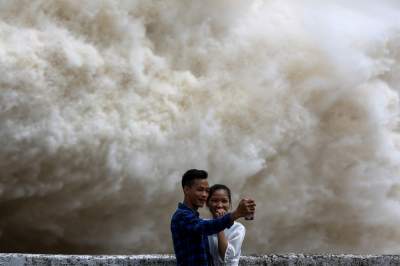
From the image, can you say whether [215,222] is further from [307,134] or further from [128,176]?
[307,134]

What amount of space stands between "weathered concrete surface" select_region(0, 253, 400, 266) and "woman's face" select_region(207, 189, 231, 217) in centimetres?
87

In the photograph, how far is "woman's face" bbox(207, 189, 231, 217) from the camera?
3877mm

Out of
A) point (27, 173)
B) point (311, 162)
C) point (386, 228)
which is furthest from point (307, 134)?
point (27, 173)

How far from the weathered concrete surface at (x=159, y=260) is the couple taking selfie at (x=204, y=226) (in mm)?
872

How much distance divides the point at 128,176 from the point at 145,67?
1.33m

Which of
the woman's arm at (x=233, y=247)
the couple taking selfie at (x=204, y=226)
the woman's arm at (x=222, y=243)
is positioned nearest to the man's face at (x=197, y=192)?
the couple taking selfie at (x=204, y=226)

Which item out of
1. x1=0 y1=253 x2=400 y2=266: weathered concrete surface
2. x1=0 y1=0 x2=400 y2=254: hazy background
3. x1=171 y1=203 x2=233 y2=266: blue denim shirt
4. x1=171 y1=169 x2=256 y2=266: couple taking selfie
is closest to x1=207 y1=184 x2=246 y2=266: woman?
x1=171 y1=169 x2=256 y2=266: couple taking selfie

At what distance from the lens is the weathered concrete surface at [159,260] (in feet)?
14.2

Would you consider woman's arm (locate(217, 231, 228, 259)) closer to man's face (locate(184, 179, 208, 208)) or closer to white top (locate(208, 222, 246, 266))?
white top (locate(208, 222, 246, 266))

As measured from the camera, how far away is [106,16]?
288 inches

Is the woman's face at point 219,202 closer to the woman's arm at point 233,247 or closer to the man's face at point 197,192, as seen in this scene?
the woman's arm at point 233,247

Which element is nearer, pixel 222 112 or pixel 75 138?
pixel 75 138

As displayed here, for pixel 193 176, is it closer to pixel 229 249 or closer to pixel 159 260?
pixel 229 249

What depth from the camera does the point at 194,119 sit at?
25.3 feet
